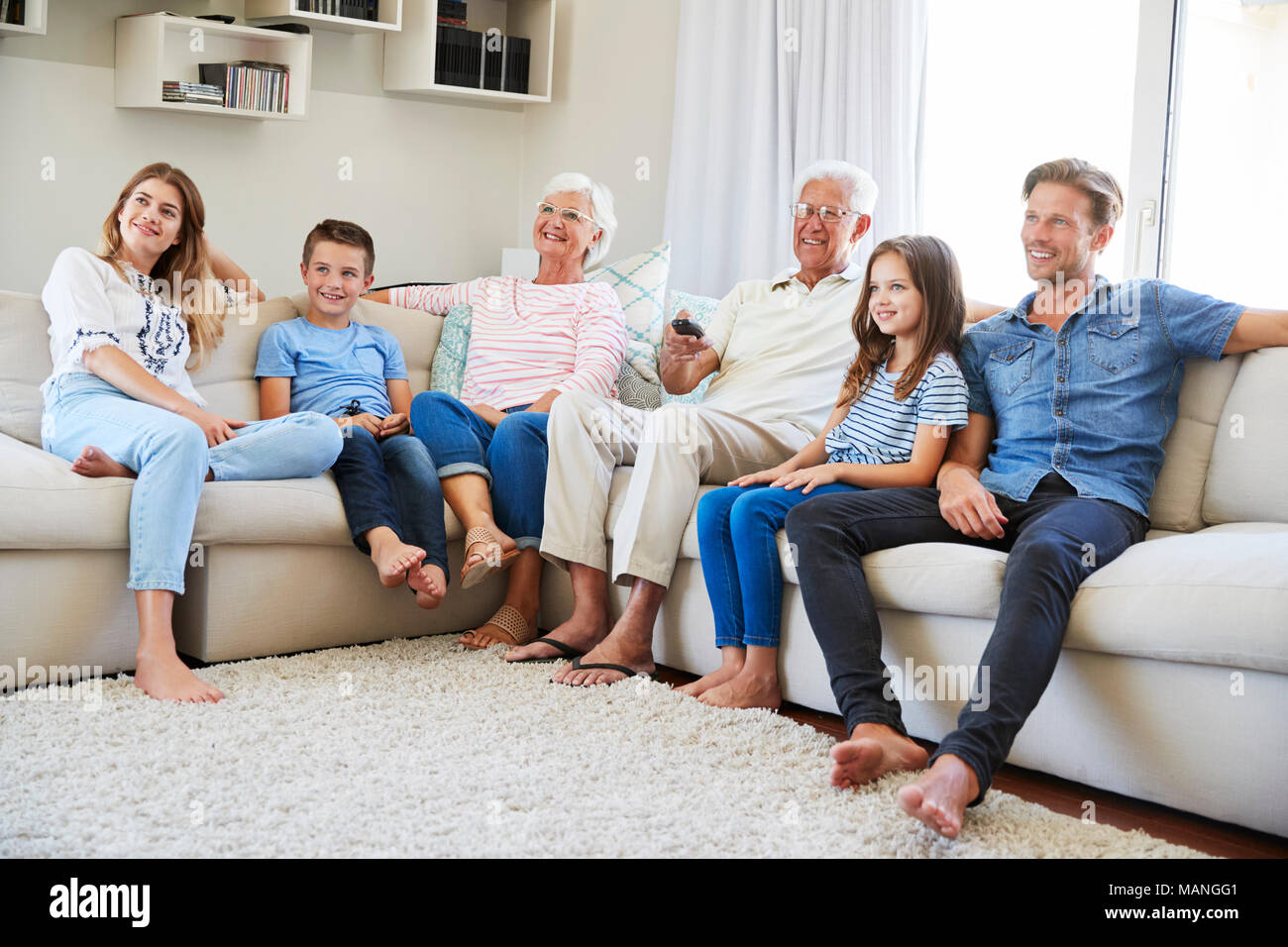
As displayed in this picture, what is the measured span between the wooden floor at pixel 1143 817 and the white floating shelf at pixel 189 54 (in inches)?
113

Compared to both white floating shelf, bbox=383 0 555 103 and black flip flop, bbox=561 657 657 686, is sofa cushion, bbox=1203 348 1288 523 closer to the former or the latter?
black flip flop, bbox=561 657 657 686

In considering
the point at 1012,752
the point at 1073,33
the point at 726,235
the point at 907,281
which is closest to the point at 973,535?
the point at 1012,752

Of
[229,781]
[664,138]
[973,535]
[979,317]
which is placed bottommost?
[229,781]

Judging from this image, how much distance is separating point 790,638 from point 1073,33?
79.9 inches

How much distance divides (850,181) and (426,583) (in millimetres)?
Answer: 1382

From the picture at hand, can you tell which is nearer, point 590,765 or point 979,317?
point 590,765

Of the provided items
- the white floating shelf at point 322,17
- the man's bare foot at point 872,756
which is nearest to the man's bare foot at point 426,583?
the man's bare foot at point 872,756

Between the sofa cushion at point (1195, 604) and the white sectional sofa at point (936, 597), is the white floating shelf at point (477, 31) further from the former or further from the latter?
the sofa cushion at point (1195, 604)

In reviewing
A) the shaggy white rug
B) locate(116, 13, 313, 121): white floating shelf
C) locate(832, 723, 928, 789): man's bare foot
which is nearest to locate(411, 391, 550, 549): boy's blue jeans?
the shaggy white rug

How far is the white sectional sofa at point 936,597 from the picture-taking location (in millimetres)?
1719

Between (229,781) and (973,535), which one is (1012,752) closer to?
(973,535)

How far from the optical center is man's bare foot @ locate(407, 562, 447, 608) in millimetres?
2461

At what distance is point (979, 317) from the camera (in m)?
2.55

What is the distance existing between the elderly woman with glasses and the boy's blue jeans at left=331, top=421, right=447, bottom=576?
61 mm
